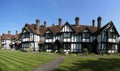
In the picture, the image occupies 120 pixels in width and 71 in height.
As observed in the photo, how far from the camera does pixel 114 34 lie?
43812 mm

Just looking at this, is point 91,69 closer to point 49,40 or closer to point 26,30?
point 49,40

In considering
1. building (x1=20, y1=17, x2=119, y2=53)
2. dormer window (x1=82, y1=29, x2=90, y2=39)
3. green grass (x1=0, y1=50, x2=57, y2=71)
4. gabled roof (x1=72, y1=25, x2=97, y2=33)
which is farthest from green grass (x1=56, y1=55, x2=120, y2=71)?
gabled roof (x1=72, y1=25, x2=97, y2=33)

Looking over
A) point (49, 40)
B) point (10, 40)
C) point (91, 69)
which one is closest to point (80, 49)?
point (49, 40)

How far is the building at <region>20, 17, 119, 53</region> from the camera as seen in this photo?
1705 inches

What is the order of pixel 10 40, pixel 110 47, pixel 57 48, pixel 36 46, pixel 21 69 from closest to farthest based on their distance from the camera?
pixel 21 69, pixel 110 47, pixel 57 48, pixel 36 46, pixel 10 40

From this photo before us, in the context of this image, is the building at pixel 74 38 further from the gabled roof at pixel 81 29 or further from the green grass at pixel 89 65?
the green grass at pixel 89 65

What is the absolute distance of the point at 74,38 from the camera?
45.7 metres

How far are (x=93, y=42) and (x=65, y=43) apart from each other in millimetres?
7648

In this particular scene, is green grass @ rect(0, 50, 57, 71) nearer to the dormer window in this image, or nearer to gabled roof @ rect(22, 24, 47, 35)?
the dormer window

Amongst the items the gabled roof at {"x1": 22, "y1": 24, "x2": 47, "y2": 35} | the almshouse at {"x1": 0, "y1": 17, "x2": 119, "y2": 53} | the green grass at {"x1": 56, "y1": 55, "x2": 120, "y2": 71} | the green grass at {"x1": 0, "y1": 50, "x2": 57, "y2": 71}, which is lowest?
the green grass at {"x1": 56, "y1": 55, "x2": 120, "y2": 71}

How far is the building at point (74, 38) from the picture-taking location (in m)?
43.3

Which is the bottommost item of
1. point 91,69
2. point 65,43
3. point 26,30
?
point 91,69

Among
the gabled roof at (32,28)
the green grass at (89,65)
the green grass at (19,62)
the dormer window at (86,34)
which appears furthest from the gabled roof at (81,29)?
the green grass at (89,65)

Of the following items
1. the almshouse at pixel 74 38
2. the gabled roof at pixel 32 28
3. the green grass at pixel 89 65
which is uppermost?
the gabled roof at pixel 32 28
